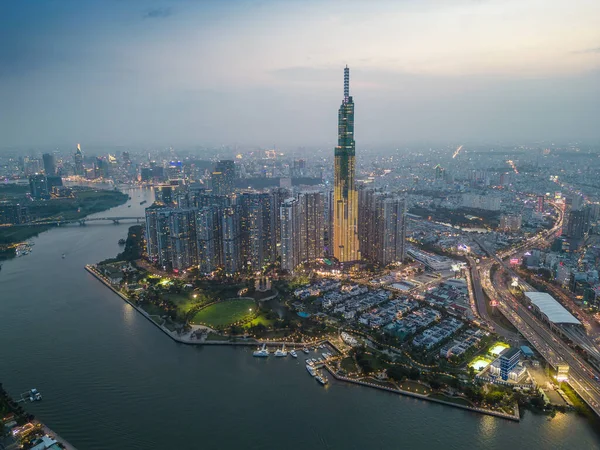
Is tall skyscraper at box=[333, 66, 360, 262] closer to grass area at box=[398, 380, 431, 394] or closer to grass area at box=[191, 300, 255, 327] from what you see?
grass area at box=[191, 300, 255, 327]

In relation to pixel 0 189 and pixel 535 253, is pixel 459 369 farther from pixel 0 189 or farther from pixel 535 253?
pixel 0 189

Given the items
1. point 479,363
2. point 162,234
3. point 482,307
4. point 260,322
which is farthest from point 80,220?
point 479,363

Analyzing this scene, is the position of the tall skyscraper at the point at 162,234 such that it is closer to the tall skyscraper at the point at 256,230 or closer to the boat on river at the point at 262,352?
the tall skyscraper at the point at 256,230

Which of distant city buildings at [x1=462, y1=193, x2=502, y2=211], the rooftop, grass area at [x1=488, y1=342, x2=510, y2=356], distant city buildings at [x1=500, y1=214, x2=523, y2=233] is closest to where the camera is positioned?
grass area at [x1=488, y1=342, x2=510, y2=356]

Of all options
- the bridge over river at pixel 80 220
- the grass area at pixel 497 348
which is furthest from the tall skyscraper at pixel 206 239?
the bridge over river at pixel 80 220

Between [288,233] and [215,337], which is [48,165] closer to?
[288,233]


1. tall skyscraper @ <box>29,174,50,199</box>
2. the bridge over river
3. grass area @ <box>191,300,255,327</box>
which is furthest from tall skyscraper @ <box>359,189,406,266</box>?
tall skyscraper @ <box>29,174,50,199</box>
